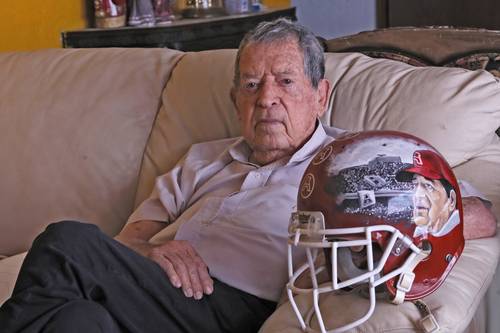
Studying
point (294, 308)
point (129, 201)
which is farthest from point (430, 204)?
point (129, 201)

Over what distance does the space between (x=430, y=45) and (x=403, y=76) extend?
0.73 feet

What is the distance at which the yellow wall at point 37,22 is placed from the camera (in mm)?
3369

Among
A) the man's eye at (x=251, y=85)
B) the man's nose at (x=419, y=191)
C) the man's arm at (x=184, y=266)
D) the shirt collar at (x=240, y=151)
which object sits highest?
the man's eye at (x=251, y=85)

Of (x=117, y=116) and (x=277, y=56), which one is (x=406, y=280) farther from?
(x=117, y=116)

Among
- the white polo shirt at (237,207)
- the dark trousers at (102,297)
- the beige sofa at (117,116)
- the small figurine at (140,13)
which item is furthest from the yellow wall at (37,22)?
the dark trousers at (102,297)

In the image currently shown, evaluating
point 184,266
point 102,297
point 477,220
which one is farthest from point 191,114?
point 477,220

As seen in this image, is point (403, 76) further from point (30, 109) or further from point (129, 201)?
point (30, 109)

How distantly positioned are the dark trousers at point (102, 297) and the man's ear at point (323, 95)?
0.47 m

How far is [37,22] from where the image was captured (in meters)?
3.46

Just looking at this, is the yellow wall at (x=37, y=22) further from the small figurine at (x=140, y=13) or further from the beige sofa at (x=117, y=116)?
the beige sofa at (x=117, y=116)

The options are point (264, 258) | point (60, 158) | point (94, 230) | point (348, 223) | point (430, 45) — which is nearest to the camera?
point (348, 223)

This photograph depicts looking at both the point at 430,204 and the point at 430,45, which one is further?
the point at 430,45

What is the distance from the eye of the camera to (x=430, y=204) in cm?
144

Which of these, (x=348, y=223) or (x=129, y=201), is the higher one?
(x=348, y=223)
